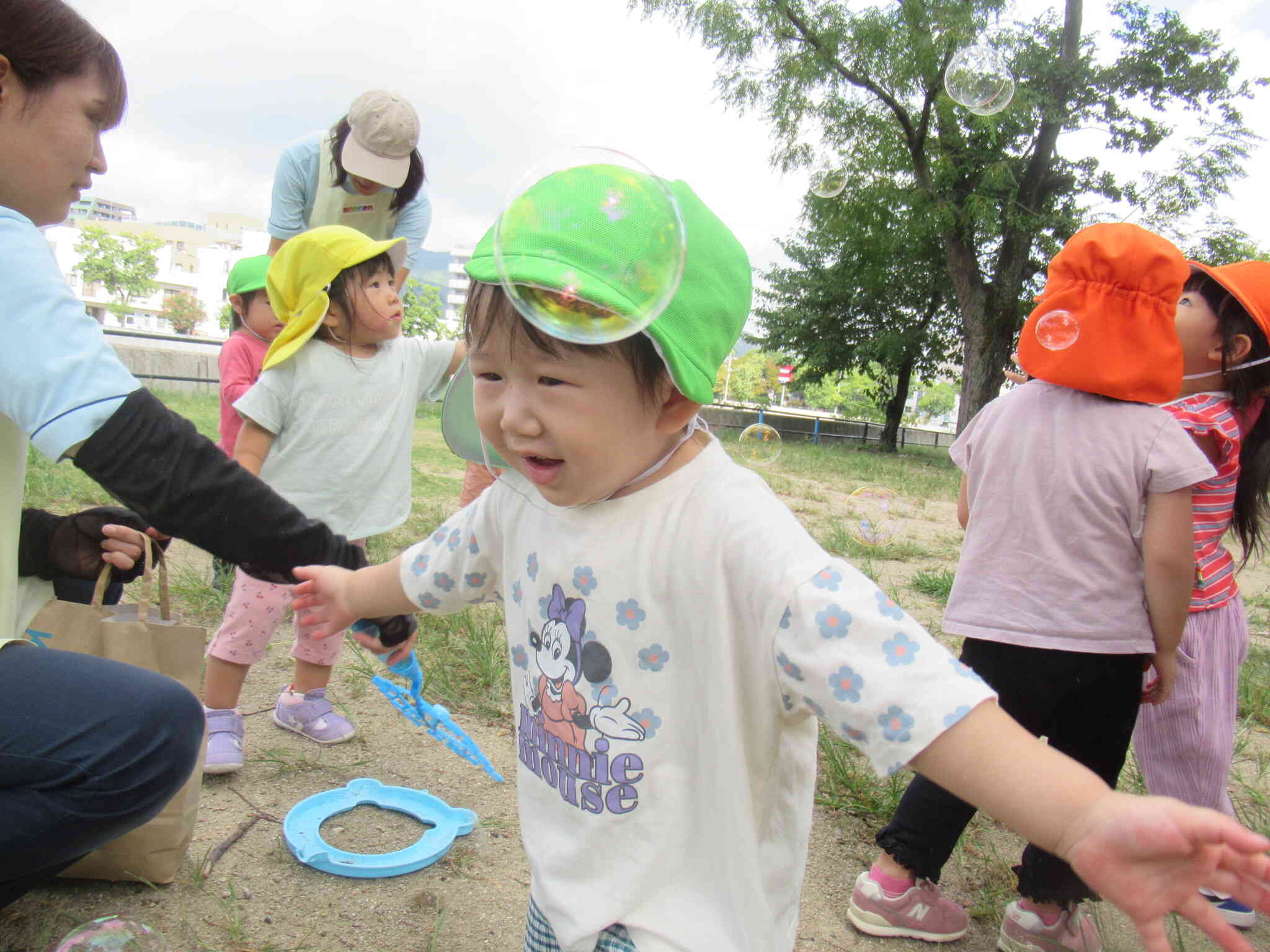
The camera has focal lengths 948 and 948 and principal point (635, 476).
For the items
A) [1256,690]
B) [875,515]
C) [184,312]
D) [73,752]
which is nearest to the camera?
[73,752]

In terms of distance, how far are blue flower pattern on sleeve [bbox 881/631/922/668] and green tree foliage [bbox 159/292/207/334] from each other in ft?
253

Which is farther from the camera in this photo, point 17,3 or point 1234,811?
point 1234,811

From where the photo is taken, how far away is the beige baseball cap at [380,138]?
128 inches

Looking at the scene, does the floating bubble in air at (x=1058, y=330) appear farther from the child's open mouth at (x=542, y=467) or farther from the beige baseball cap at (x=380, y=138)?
the beige baseball cap at (x=380, y=138)

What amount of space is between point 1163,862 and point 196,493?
148 centimetres

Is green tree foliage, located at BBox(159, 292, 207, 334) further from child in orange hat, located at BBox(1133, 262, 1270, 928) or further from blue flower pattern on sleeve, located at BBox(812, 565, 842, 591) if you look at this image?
blue flower pattern on sleeve, located at BBox(812, 565, 842, 591)

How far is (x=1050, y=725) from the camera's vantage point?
6.42 feet

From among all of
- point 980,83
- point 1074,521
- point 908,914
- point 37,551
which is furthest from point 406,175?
point 980,83

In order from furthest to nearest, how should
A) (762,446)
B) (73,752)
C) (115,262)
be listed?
(115,262)
(762,446)
(73,752)

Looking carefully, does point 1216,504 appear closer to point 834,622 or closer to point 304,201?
point 834,622

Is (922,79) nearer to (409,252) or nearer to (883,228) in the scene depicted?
(883,228)

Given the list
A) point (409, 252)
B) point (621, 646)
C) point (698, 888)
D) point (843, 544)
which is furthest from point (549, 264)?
point (843, 544)

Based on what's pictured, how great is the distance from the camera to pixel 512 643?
1.39 metres

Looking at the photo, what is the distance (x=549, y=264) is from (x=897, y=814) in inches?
58.5
